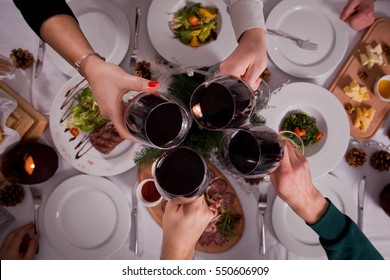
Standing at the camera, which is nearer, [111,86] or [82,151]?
[111,86]

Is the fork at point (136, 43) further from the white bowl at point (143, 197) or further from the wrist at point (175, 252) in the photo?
the wrist at point (175, 252)

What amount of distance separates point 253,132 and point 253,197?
331 millimetres

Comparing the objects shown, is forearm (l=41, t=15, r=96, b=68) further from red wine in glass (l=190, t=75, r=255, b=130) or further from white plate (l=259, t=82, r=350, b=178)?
white plate (l=259, t=82, r=350, b=178)

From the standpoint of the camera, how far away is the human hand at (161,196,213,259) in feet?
2.70

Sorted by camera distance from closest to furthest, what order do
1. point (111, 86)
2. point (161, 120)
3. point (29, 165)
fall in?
1. point (161, 120)
2. point (111, 86)
3. point (29, 165)

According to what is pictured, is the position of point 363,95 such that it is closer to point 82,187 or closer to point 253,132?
point 253,132

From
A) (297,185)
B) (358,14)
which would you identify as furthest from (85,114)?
(358,14)

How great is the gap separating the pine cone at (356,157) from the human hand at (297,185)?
0.65ft

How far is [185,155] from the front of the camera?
2.40 feet

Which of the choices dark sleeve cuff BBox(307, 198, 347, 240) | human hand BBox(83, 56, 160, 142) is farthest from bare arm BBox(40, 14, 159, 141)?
dark sleeve cuff BBox(307, 198, 347, 240)

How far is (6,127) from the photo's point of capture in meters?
0.94

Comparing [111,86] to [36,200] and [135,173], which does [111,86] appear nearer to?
[135,173]

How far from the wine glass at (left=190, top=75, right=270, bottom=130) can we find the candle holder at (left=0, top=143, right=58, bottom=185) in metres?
0.51

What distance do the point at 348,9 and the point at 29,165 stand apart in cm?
103
